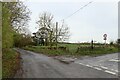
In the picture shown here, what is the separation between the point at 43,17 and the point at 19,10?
150 feet

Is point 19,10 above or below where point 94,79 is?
above

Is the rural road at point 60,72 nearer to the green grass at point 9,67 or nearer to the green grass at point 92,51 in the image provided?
the green grass at point 9,67

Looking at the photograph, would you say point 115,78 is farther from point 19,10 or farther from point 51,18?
point 51,18

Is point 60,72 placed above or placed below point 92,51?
below

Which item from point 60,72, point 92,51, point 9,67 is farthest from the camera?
point 92,51

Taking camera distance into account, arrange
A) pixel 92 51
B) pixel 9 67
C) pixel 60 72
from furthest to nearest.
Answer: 1. pixel 92 51
2. pixel 9 67
3. pixel 60 72

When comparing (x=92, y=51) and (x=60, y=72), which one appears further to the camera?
(x=92, y=51)

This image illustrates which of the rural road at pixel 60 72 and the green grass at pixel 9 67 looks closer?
the rural road at pixel 60 72

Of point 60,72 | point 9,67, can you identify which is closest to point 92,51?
point 9,67

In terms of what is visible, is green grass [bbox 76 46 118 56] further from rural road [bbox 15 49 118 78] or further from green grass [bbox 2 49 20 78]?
rural road [bbox 15 49 118 78]

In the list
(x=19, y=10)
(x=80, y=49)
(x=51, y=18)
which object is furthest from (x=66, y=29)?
(x=19, y=10)

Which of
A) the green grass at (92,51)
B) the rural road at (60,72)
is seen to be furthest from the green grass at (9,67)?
the green grass at (92,51)

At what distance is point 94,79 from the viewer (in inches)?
517

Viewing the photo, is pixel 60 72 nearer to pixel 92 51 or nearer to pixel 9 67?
pixel 9 67
